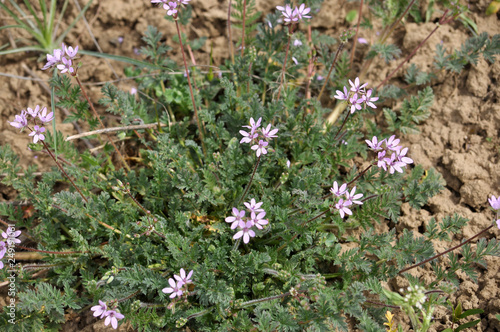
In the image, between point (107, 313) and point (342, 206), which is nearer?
point (107, 313)

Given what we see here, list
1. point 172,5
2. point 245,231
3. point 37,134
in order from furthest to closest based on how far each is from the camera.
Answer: point 172,5, point 37,134, point 245,231

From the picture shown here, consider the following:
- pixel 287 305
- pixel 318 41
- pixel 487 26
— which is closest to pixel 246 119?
pixel 318 41

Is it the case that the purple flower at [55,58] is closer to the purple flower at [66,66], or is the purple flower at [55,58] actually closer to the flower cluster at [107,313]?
the purple flower at [66,66]

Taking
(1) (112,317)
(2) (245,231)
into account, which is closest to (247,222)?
(2) (245,231)

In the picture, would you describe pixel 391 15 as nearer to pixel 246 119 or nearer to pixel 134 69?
pixel 246 119

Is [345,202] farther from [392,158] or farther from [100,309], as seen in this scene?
[100,309]

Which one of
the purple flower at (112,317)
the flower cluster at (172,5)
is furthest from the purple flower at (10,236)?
the flower cluster at (172,5)

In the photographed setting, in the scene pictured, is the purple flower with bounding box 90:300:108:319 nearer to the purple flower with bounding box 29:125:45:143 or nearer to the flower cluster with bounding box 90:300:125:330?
the flower cluster with bounding box 90:300:125:330

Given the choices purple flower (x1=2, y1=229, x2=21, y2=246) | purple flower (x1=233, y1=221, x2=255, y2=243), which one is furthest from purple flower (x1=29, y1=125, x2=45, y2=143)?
purple flower (x1=233, y1=221, x2=255, y2=243)
